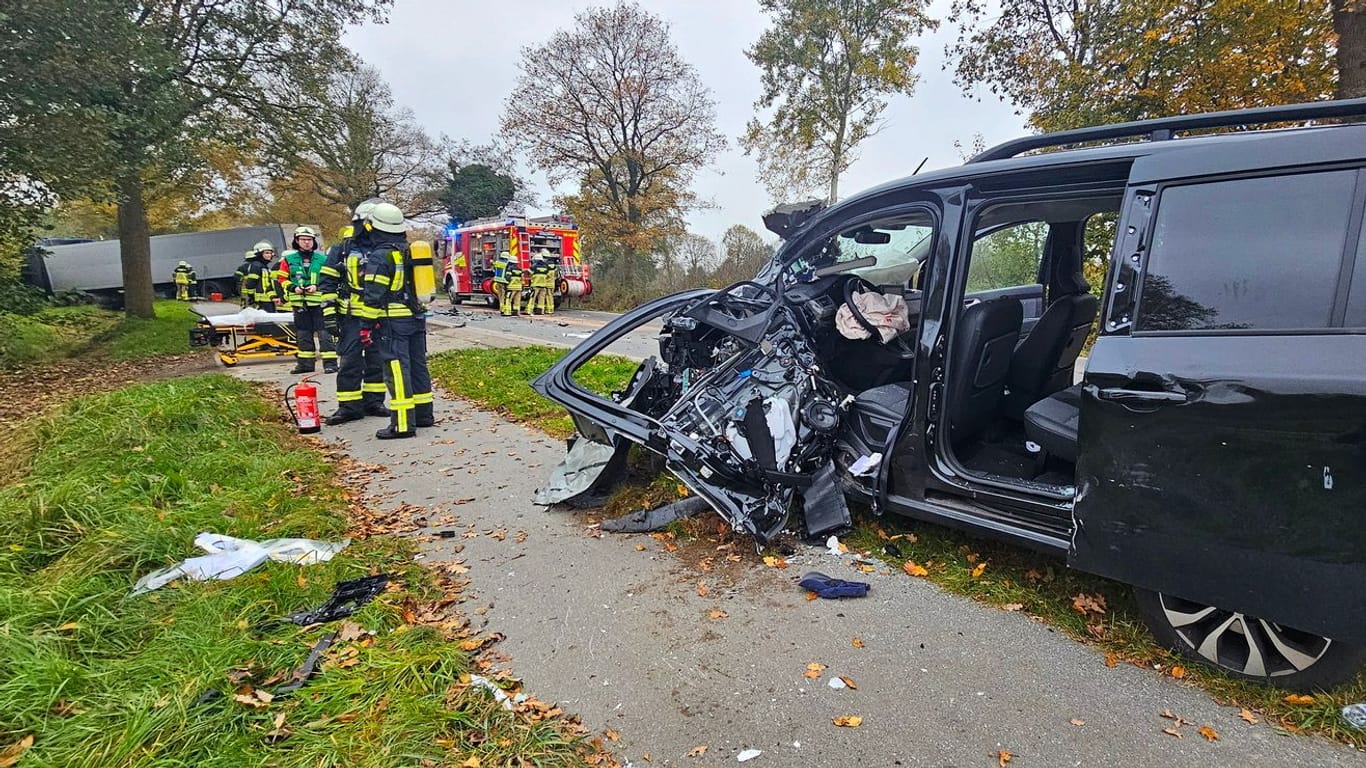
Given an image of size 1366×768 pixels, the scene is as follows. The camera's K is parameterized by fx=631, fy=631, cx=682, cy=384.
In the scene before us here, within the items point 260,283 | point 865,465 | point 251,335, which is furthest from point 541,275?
point 865,465

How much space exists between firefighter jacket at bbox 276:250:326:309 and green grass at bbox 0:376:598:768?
15.3ft

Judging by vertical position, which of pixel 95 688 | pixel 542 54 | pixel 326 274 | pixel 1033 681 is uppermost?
pixel 542 54

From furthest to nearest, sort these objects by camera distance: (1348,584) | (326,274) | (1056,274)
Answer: (326,274) < (1056,274) < (1348,584)

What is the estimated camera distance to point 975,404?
3.25 meters

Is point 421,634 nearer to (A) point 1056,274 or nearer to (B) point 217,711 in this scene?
(B) point 217,711

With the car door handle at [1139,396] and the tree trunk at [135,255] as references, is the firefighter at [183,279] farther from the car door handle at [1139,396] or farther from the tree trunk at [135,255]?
the car door handle at [1139,396]

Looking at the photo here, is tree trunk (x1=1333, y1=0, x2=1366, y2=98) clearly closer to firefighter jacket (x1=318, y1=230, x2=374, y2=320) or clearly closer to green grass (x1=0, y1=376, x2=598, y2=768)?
green grass (x1=0, y1=376, x2=598, y2=768)

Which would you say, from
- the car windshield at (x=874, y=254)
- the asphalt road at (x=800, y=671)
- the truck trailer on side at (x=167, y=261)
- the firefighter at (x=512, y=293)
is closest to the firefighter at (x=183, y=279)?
the truck trailer on side at (x=167, y=261)

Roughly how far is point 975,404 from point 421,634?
9.36 feet

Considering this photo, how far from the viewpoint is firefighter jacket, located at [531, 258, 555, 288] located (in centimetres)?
1914

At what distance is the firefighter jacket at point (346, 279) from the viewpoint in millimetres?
6062

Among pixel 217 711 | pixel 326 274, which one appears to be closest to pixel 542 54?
pixel 326 274

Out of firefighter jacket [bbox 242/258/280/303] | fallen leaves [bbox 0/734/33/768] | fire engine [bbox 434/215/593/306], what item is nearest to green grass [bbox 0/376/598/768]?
fallen leaves [bbox 0/734/33/768]

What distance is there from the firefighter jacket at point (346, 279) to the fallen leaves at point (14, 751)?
4396mm
